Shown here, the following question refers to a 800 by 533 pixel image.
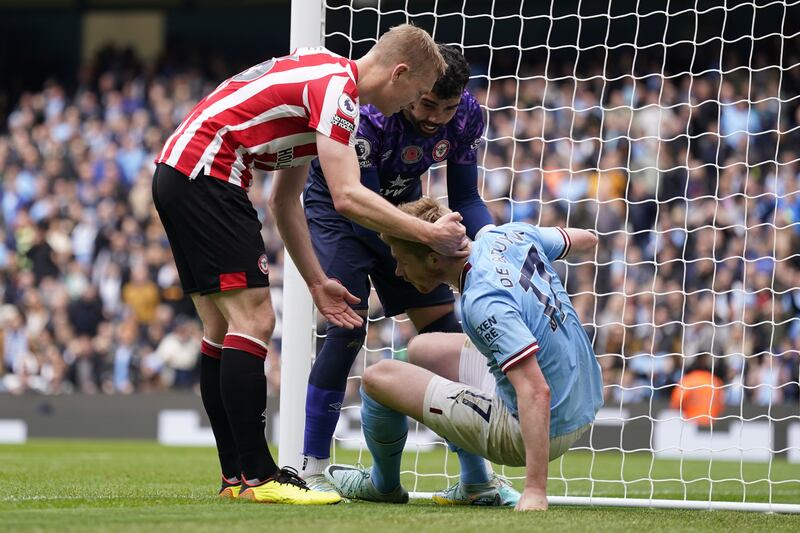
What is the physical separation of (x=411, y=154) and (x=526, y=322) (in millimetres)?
1222

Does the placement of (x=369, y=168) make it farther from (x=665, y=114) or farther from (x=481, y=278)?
(x=665, y=114)

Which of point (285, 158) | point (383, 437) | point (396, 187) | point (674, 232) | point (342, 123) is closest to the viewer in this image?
point (342, 123)

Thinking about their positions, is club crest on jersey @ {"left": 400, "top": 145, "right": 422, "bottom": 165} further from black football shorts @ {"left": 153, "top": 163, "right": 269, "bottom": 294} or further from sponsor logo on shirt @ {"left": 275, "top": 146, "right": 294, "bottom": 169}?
black football shorts @ {"left": 153, "top": 163, "right": 269, "bottom": 294}

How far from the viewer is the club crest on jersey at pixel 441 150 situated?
15.3 ft

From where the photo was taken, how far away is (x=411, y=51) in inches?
155

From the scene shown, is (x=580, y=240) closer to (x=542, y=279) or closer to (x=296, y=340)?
(x=542, y=279)

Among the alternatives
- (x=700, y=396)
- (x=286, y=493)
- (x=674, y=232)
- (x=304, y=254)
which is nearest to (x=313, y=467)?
(x=286, y=493)

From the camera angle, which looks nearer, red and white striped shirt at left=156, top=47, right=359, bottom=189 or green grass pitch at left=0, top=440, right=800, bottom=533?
green grass pitch at left=0, top=440, right=800, bottom=533

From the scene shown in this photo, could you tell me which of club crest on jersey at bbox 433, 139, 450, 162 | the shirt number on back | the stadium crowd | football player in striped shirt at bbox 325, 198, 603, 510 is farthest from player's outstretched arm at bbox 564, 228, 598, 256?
the stadium crowd

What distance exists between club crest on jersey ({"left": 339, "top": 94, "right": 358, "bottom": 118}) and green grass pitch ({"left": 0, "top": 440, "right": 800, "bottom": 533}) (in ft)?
4.43

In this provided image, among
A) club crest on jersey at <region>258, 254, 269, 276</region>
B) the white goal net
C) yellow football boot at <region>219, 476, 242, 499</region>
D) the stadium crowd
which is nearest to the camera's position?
club crest on jersey at <region>258, 254, 269, 276</region>

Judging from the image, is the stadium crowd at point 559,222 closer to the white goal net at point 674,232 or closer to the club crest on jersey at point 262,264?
the white goal net at point 674,232

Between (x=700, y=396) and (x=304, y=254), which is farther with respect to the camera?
(x=700, y=396)

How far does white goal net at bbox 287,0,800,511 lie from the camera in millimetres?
8422
